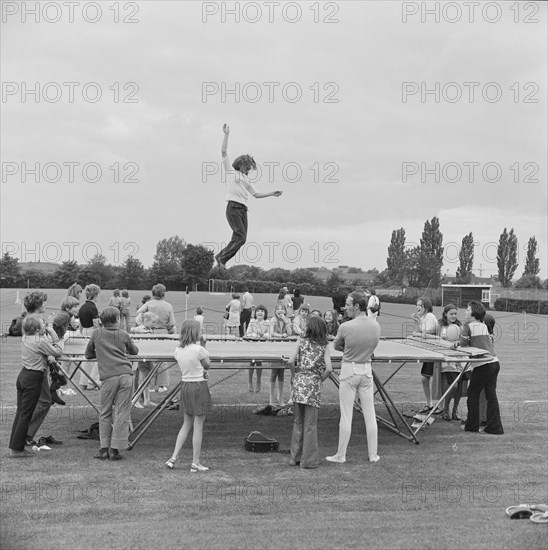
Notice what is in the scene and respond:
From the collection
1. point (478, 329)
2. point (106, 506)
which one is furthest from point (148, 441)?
point (478, 329)

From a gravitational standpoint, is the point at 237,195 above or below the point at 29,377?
above

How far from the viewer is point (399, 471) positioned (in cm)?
835

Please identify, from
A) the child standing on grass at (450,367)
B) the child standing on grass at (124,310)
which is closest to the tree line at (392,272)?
the child standing on grass at (124,310)

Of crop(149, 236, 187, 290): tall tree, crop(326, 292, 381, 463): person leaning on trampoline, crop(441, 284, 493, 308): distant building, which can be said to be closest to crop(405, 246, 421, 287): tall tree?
crop(441, 284, 493, 308): distant building

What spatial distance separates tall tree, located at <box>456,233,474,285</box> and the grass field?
7502 cm

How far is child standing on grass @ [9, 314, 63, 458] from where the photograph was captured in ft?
28.2

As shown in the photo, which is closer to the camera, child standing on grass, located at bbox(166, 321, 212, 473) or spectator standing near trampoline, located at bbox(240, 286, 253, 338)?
child standing on grass, located at bbox(166, 321, 212, 473)

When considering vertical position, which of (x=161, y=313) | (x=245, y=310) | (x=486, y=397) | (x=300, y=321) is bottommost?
(x=486, y=397)

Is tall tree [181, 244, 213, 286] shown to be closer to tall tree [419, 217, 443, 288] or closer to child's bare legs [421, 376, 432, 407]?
child's bare legs [421, 376, 432, 407]

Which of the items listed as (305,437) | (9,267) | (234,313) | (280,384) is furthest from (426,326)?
(9,267)

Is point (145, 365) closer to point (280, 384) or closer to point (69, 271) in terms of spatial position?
point (280, 384)

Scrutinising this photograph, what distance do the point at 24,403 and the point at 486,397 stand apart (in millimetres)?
6635

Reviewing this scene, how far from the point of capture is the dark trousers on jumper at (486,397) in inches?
408

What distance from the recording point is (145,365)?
481 inches
